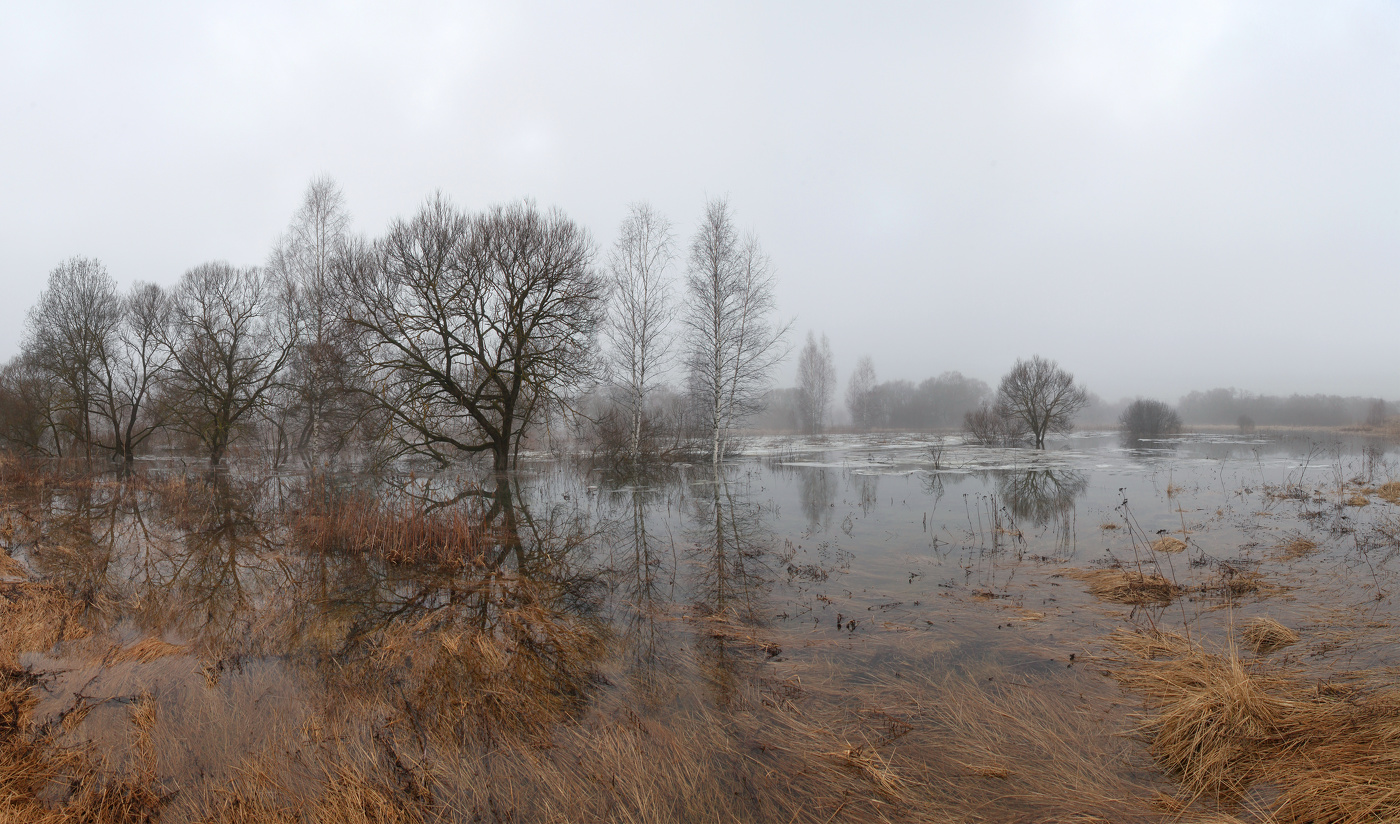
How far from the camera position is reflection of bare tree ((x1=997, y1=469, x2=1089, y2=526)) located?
469 inches

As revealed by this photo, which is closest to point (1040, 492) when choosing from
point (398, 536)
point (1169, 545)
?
point (1169, 545)

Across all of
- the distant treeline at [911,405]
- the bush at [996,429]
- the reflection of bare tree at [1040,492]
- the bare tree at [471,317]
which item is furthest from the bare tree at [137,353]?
the distant treeline at [911,405]

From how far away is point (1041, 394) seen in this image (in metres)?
31.5

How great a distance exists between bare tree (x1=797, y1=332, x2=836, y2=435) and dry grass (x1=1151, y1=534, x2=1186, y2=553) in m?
51.6

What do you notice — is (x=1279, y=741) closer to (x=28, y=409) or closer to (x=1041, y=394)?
(x=1041, y=394)

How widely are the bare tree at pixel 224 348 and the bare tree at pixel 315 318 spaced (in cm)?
86

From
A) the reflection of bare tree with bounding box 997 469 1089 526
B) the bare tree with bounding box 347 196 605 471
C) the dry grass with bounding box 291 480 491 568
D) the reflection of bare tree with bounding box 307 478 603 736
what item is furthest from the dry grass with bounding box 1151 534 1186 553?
the bare tree with bounding box 347 196 605 471

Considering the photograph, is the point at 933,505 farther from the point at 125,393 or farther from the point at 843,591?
the point at 125,393

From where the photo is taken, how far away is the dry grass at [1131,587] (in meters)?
6.36

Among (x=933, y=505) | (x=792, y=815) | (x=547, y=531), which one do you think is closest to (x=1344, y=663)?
(x=792, y=815)

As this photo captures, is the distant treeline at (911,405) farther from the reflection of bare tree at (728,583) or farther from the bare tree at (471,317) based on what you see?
the reflection of bare tree at (728,583)

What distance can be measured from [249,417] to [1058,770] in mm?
31818

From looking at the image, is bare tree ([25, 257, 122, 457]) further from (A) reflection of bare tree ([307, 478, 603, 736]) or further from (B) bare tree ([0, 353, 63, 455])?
(A) reflection of bare tree ([307, 478, 603, 736])

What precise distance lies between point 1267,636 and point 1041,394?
29909mm
